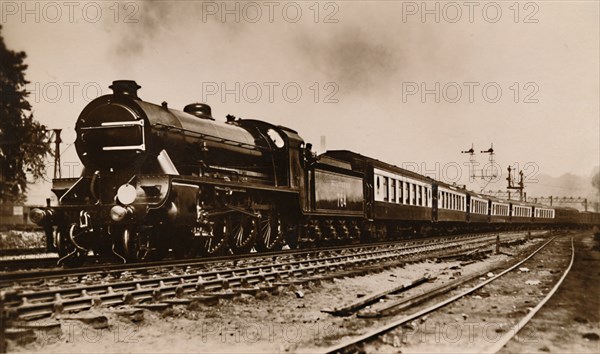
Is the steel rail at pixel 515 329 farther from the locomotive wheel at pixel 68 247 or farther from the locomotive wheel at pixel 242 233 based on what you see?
the locomotive wheel at pixel 68 247

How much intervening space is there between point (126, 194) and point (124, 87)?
2373 mm

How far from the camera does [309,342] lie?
5.47m

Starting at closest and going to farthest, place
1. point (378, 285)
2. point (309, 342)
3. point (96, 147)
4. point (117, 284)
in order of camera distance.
A: point (309, 342) < point (117, 284) < point (378, 285) < point (96, 147)

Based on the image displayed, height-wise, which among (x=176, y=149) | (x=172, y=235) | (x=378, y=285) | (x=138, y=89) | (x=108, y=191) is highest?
(x=138, y=89)

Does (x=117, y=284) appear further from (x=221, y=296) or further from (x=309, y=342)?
(x=309, y=342)

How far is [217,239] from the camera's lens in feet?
39.8

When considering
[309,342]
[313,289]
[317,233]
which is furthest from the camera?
[317,233]

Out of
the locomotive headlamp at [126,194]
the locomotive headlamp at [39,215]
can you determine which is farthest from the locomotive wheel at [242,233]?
the locomotive headlamp at [39,215]

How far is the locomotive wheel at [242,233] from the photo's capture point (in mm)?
12469

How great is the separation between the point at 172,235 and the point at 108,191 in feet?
5.20

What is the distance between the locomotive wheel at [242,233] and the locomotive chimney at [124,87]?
3.50m

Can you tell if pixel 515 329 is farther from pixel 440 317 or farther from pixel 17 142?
pixel 17 142

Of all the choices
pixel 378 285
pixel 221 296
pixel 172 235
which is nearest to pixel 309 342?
pixel 221 296

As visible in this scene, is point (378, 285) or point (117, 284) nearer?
point (117, 284)
